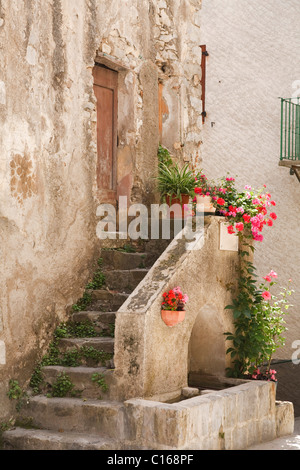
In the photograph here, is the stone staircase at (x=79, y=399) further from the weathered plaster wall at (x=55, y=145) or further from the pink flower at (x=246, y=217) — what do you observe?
the pink flower at (x=246, y=217)

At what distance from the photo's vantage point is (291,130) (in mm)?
11688

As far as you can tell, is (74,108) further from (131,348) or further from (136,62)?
(131,348)

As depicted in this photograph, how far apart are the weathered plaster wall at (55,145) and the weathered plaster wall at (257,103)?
392cm

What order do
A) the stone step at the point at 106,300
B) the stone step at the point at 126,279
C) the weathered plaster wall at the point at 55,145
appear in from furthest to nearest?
1. the stone step at the point at 126,279
2. the stone step at the point at 106,300
3. the weathered plaster wall at the point at 55,145

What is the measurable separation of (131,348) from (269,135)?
7.22 meters

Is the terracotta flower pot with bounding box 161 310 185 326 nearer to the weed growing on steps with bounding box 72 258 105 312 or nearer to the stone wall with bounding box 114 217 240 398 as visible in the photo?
the stone wall with bounding box 114 217 240 398

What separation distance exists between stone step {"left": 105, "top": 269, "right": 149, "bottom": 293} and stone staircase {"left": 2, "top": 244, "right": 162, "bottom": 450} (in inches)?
7.4

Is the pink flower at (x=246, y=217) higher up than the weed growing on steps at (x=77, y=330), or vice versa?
the pink flower at (x=246, y=217)

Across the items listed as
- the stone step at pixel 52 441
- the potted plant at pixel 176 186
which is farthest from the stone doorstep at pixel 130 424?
the potted plant at pixel 176 186

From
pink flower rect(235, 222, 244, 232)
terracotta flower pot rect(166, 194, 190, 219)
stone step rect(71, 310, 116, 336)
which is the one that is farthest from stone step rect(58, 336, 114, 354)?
terracotta flower pot rect(166, 194, 190, 219)

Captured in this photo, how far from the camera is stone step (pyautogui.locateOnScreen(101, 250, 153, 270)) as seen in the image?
747 centimetres

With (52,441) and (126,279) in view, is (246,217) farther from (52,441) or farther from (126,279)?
(52,441)

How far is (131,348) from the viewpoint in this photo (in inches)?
225

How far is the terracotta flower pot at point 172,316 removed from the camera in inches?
232
